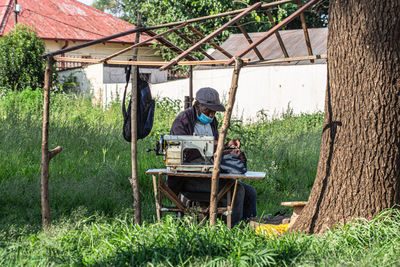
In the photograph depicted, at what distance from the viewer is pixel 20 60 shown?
20.9 m

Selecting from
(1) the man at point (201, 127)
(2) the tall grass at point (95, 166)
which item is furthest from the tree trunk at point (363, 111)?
(2) the tall grass at point (95, 166)

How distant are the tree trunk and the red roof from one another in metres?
25.9

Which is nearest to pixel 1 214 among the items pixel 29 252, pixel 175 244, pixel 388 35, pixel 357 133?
pixel 29 252

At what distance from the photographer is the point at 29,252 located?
4938mm

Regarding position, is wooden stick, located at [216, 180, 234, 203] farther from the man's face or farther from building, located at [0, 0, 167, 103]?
building, located at [0, 0, 167, 103]

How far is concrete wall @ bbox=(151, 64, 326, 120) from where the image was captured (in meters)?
17.3

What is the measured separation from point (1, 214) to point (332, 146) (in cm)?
423

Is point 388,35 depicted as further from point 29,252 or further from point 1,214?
point 1,214

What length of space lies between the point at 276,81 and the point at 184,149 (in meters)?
13.1

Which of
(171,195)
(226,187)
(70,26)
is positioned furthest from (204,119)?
(70,26)

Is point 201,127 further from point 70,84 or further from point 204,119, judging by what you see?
point 70,84

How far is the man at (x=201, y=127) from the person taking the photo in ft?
20.0

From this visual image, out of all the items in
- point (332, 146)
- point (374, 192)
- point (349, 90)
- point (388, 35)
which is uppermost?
point (388, 35)


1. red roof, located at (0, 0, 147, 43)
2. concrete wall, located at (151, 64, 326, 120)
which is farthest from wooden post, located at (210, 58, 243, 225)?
red roof, located at (0, 0, 147, 43)
